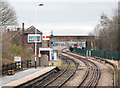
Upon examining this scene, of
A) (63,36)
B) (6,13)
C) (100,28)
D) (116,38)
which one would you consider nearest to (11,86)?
(6,13)

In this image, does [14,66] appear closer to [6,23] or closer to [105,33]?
[6,23]

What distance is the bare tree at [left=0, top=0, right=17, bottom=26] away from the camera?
2717 cm

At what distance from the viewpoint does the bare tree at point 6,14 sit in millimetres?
27167

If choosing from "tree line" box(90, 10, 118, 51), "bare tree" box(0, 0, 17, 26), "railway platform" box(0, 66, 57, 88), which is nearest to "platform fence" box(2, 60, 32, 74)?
"railway platform" box(0, 66, 57, 88)

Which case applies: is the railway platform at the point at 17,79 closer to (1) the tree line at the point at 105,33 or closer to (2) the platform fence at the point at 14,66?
(2) the platform fence at the point at 14,66

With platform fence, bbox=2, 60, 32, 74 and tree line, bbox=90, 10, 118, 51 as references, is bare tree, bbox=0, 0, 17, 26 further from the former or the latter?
tree line, bbox=90, 10, 118, 51

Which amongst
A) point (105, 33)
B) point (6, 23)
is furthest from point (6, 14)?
point (105, 33)

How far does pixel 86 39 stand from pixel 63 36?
829 centimetres

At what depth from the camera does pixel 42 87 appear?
48.5 ft

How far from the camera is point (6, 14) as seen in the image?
2798 centimetres

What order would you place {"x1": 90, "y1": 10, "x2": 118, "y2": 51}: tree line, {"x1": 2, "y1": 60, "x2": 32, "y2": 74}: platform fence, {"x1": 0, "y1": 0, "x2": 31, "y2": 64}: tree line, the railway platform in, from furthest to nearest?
{"x1": 90, "y1": 10, "x2": 118, "y2": 51}: tree line → {"x1": 0, "y1": 0, "x2": 31, "y2": 64}: tree line → {"x1": 2, "y1": 60, "x2": 32, "y2": 74}: platform fence → the railway platform

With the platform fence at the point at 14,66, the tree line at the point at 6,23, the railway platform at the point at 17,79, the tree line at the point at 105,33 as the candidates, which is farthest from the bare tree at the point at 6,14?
the tree line at the point at 105,33

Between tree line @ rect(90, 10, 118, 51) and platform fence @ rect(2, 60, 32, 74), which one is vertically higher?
tree line @ rect(90, 10, 118, 51)

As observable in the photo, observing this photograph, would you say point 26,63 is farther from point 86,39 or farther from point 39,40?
point 86,39
